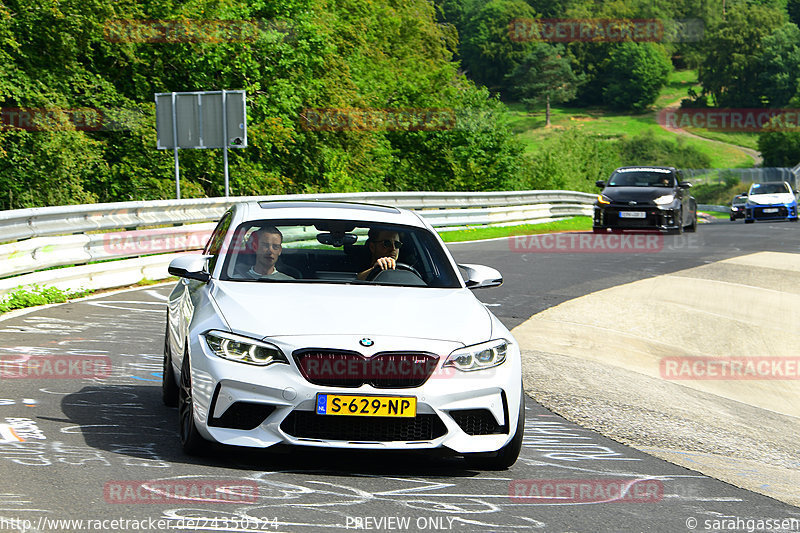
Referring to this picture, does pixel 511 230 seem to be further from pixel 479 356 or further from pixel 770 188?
pixel 479 356

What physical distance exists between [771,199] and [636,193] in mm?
14365

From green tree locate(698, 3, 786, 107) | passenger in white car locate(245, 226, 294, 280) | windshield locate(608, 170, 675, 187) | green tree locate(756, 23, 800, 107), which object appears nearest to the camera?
passenger in white car locate(245, 226, 294, 280)

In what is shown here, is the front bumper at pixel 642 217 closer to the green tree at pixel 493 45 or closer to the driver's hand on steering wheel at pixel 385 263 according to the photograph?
the driver's hand on steering wheel at pixel 385 263

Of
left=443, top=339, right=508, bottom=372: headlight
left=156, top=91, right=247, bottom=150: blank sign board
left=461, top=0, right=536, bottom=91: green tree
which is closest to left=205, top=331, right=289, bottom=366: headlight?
left=443, top=339, right=508, bottom=372: headlight

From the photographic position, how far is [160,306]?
12.6m

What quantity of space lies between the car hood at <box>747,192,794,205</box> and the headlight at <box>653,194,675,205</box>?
1369cm

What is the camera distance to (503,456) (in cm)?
565

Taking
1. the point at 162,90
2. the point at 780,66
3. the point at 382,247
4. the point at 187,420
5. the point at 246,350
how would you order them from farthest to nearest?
the point at 780,66 < the point at 162,90 < the point at 382,247 < the point at 187,420 < the point at 246,350

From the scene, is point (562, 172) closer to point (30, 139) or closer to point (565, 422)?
point (30, 139)

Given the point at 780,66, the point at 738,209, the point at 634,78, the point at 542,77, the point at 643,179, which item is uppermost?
the point at 780,66

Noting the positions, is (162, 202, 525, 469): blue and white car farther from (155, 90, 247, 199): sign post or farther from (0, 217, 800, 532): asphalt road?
(155, 90, 247, 199): sign post

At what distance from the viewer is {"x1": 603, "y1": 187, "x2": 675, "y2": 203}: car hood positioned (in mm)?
25766

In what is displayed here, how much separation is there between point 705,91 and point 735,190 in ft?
242

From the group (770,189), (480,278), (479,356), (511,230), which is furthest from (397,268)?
(770,189)
